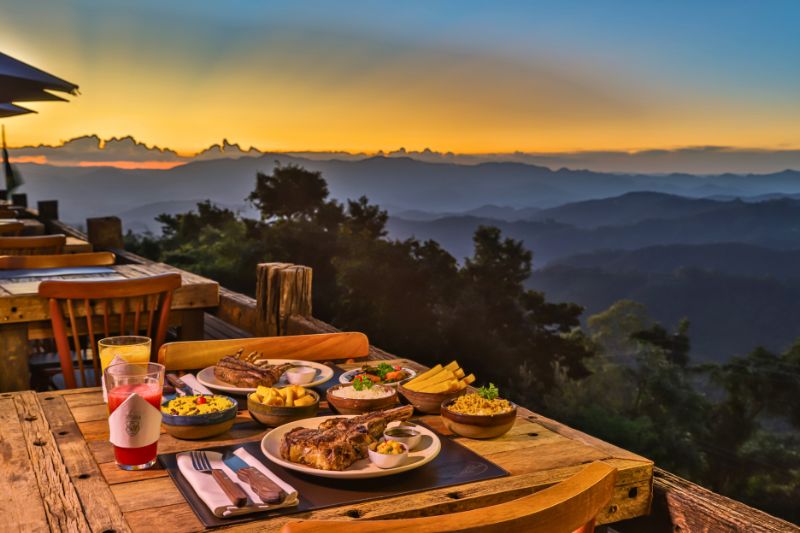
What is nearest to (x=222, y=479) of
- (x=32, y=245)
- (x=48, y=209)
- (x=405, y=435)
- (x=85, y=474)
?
(x=85, y=474)

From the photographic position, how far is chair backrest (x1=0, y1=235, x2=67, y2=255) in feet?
16.9

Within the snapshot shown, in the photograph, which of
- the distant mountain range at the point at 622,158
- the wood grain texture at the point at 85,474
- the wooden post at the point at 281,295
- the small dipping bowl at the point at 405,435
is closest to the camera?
the wood grain texture at the point at 85,474

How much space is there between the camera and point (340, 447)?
147cm

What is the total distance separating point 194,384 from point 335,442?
67cm

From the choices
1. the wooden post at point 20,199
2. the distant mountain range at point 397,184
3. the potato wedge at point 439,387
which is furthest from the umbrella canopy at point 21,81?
the distant mountain range at point 397,184

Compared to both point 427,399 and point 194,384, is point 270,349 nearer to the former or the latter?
point 194,384

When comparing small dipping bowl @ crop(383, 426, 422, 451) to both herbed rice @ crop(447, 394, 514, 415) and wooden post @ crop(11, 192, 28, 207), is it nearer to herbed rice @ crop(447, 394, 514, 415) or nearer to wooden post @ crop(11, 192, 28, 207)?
herbed rice @ crop(447, 394, 514, 415)

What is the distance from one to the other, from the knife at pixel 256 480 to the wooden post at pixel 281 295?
230 cm

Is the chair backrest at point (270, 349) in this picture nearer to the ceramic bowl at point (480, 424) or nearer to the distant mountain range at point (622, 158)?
the ceramic bowl at point (480, 424)

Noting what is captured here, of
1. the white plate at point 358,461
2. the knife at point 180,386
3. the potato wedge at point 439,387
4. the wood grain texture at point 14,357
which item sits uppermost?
the potato wedge at point 439,387

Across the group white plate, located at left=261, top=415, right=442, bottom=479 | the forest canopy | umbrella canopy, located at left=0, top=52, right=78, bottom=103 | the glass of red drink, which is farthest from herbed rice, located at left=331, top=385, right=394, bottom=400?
the forest canopy

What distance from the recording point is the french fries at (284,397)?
1764 mm

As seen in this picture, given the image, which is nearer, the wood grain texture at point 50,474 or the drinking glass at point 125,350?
the wood grain texture at point 50,474

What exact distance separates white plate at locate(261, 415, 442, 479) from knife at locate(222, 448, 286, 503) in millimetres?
49
